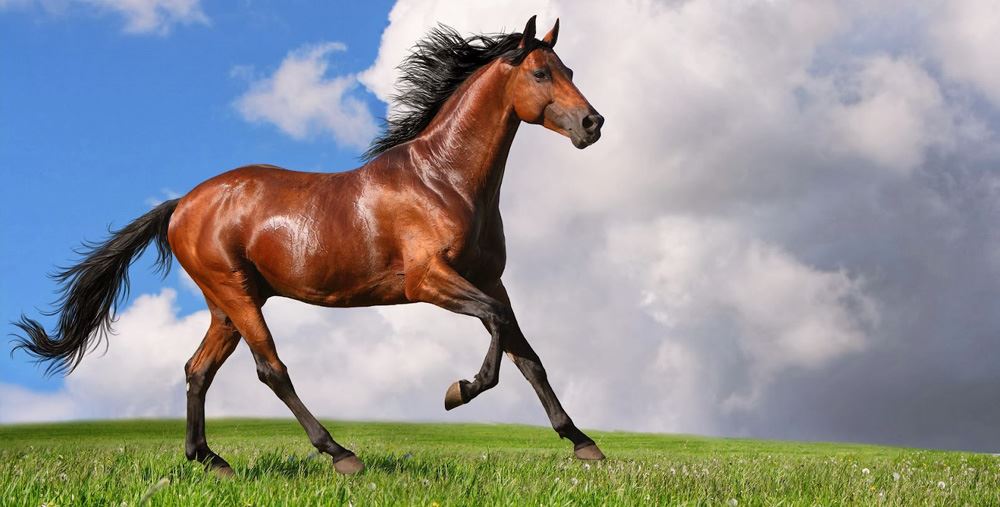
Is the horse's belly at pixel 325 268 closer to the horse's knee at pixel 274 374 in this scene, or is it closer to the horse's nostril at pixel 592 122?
the horse's knee at pixel 274 374

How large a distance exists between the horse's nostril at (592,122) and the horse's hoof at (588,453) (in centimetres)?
272

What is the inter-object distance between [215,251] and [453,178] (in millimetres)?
2059

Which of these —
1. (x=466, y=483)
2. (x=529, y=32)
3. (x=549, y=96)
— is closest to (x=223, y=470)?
(x=466, y=483)

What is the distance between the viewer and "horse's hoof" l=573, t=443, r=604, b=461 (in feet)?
24.2

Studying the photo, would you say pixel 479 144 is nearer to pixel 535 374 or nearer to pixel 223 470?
pixel 535 374

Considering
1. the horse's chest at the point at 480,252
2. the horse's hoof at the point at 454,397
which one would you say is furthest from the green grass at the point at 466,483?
the horse's chest at the point at 480,252

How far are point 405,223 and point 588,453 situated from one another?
8.26 ft

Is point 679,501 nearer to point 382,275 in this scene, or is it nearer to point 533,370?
point 533,370

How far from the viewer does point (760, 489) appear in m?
6.12

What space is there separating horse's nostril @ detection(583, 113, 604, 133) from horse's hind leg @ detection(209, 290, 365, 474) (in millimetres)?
2955

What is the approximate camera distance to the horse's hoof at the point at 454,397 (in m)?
6.20

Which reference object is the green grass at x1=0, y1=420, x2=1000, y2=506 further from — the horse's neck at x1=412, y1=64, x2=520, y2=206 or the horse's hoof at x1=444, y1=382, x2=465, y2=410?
the horse's neck at x1=412, y1=64, x2=520, y2=206

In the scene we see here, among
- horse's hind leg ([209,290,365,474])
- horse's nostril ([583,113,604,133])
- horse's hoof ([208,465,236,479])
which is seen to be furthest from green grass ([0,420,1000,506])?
horse's nostril ([583,113,604,133])

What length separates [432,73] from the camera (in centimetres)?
739
